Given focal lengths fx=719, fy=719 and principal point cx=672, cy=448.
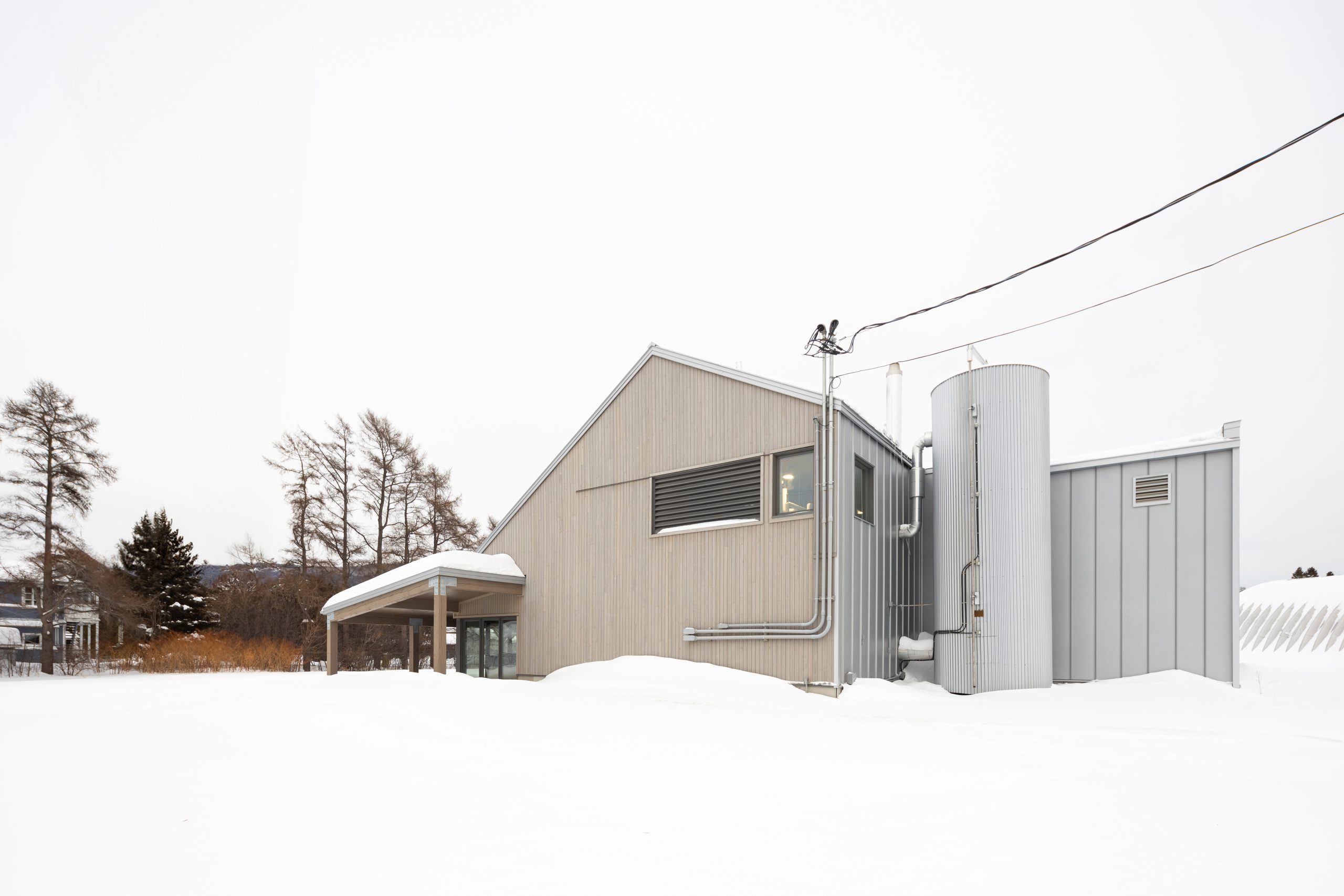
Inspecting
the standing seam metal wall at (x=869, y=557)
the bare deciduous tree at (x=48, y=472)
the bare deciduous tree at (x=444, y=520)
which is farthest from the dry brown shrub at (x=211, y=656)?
the standing seam metal wall at (x=869, y=557)

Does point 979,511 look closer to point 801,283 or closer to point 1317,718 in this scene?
point 1317,718

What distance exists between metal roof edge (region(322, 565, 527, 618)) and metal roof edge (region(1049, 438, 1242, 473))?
10.2 m

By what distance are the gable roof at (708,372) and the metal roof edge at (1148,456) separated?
8.34ft

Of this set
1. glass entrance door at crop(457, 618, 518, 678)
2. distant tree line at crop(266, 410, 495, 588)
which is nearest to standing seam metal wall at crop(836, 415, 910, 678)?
glass entrance door at crop(457, 618, 518, 678)

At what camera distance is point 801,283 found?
23312 millimetres

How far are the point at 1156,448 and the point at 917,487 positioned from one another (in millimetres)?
3627

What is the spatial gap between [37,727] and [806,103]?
56.3ft

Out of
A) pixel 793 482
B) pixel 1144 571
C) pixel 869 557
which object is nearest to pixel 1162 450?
pixel 1144 571

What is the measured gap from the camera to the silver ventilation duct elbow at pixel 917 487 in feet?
39.0

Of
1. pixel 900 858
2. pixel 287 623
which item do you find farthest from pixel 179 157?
pixel 900 858

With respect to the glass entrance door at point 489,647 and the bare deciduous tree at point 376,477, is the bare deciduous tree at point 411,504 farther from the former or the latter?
the glass entrance door at point 489,647

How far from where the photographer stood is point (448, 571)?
45.1 ft

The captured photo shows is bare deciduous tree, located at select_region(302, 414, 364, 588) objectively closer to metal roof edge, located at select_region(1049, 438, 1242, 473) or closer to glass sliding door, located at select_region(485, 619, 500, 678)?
glass sliding door, located at select_region(485, 619, 500, 678)

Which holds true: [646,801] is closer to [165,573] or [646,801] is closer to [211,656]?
[211,656]
